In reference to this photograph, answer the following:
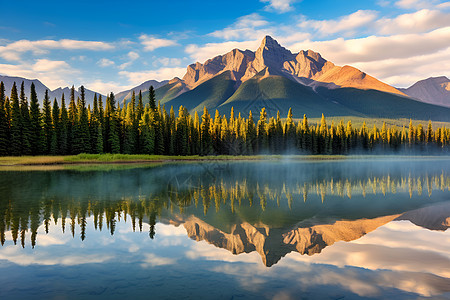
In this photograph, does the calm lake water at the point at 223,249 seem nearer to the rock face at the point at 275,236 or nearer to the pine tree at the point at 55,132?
the rock face at the point at 275,236

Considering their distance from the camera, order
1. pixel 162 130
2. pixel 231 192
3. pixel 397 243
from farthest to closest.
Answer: pixel 162 130
pixel 231 192
pixel 397 243

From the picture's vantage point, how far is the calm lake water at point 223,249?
8.56 metres

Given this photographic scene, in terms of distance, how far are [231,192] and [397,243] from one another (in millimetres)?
15657

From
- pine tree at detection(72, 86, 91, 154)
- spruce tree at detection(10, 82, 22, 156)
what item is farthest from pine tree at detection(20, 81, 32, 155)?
pine tree at detection(72, 86, 91, 154)

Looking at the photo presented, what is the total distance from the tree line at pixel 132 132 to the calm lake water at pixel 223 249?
6565 centimetres

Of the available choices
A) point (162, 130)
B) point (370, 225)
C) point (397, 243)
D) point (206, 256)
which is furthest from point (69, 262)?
point (162, 130)

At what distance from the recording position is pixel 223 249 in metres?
12.1

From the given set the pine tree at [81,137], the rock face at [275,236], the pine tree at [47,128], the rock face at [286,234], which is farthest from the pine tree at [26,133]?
the rock face at [275,236]

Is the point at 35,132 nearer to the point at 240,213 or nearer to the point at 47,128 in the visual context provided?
the point at 47,128

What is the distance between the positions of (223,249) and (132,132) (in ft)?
269

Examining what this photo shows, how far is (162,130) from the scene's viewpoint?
9800 centimetres

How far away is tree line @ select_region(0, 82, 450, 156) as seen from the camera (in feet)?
259

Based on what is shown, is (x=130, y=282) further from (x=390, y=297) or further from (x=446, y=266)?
(x=446, y=266)

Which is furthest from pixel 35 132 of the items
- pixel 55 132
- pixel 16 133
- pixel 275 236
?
pixel 275 236
